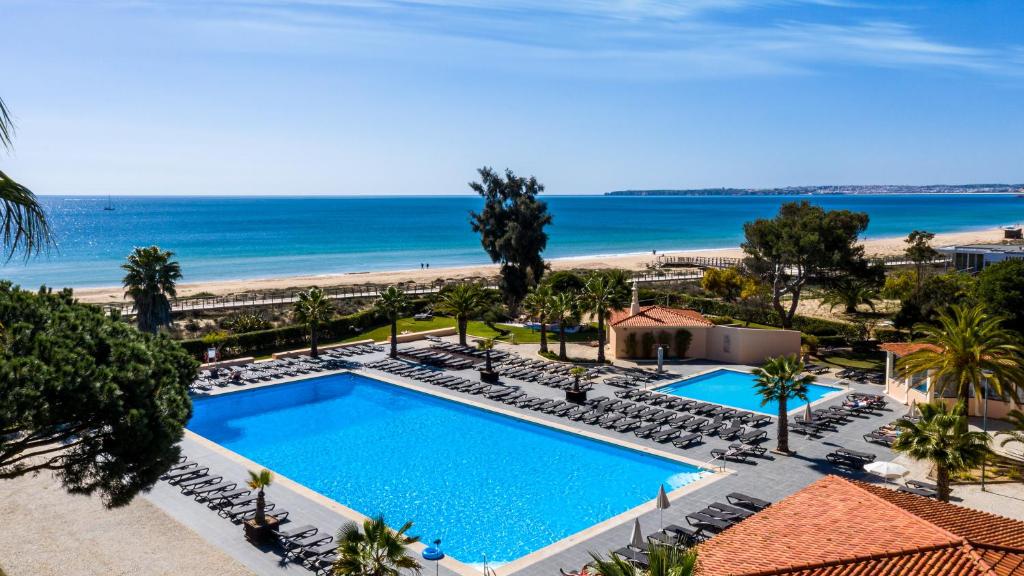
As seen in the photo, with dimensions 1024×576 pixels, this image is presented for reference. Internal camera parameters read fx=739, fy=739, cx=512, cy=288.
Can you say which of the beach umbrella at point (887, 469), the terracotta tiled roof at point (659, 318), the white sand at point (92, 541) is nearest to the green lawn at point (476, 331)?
the terracotta tiled roof at point (659, 318)

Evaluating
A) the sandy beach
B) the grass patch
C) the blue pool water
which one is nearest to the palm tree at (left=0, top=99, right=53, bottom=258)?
the blue pool water

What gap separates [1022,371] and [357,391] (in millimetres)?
23916

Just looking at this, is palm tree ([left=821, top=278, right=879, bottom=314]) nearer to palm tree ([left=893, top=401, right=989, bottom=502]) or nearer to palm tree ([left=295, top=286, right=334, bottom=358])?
palm tree ([left=893, top=401, right=989, bottom=502])

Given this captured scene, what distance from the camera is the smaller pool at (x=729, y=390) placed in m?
28.5

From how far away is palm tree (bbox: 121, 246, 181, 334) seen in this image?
3134cm

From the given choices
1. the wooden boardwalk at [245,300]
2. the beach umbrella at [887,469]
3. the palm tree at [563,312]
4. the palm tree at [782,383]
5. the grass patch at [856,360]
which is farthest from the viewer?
the wooden boardwalk at [245,300]

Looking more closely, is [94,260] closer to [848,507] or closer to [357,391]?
[357,391]

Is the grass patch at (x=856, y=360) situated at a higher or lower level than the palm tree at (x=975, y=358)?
lower

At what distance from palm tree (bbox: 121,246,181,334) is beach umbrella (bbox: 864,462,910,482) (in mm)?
26925

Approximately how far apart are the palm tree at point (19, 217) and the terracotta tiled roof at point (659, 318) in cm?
3090

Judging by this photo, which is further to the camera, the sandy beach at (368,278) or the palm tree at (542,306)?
the sandy beach at (368,278)

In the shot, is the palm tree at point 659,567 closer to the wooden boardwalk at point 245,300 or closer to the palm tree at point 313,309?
the palm tree at point 313,309

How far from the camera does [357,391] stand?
31234 mm

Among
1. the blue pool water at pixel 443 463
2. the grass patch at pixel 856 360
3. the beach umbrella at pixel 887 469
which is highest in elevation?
the beach umbrella at pixel 887 469
